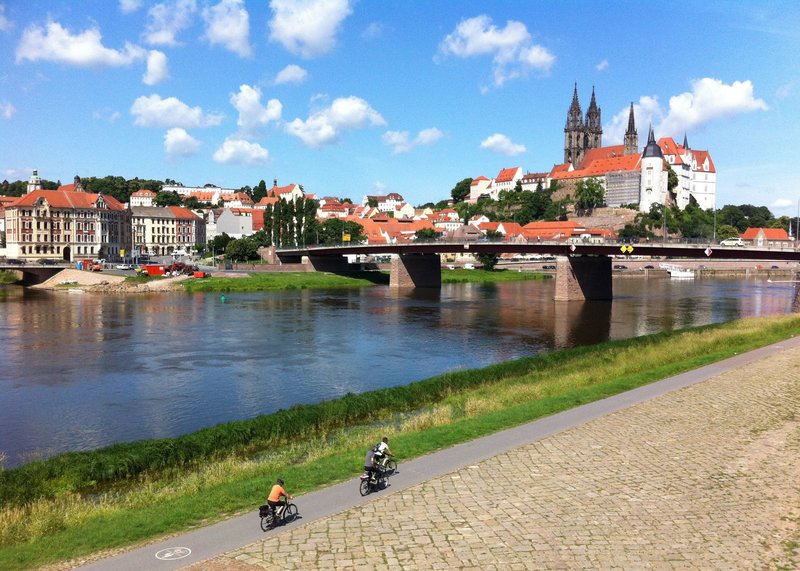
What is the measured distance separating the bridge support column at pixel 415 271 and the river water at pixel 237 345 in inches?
595

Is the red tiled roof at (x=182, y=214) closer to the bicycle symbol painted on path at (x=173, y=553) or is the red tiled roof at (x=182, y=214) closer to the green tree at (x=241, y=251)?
the green tree at (x=241, y=251)

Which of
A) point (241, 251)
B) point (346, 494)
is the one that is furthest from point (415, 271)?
point (346, 494)

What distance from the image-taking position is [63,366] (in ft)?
123

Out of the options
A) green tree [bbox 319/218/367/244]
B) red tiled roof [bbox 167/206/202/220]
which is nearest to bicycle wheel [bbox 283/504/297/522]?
green tree [bbox 319/218/367/244]

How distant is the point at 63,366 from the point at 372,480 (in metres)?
27.9

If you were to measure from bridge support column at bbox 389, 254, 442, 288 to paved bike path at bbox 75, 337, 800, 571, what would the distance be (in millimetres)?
77052

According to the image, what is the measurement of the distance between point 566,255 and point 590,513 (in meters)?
70.4

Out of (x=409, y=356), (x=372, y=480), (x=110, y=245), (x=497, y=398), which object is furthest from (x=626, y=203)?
(x=372, y=480)

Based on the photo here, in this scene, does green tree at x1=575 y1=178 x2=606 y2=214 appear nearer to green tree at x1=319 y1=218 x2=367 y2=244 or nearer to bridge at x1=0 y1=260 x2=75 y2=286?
green tree at x1=319 y1=218 x2=367 y2=244

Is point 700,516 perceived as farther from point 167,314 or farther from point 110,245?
point 110,245

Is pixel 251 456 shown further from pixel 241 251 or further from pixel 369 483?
pixel 241 251

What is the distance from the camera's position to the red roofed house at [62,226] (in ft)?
403

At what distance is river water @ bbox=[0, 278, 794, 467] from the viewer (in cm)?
2753

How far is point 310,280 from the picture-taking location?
345 ft
